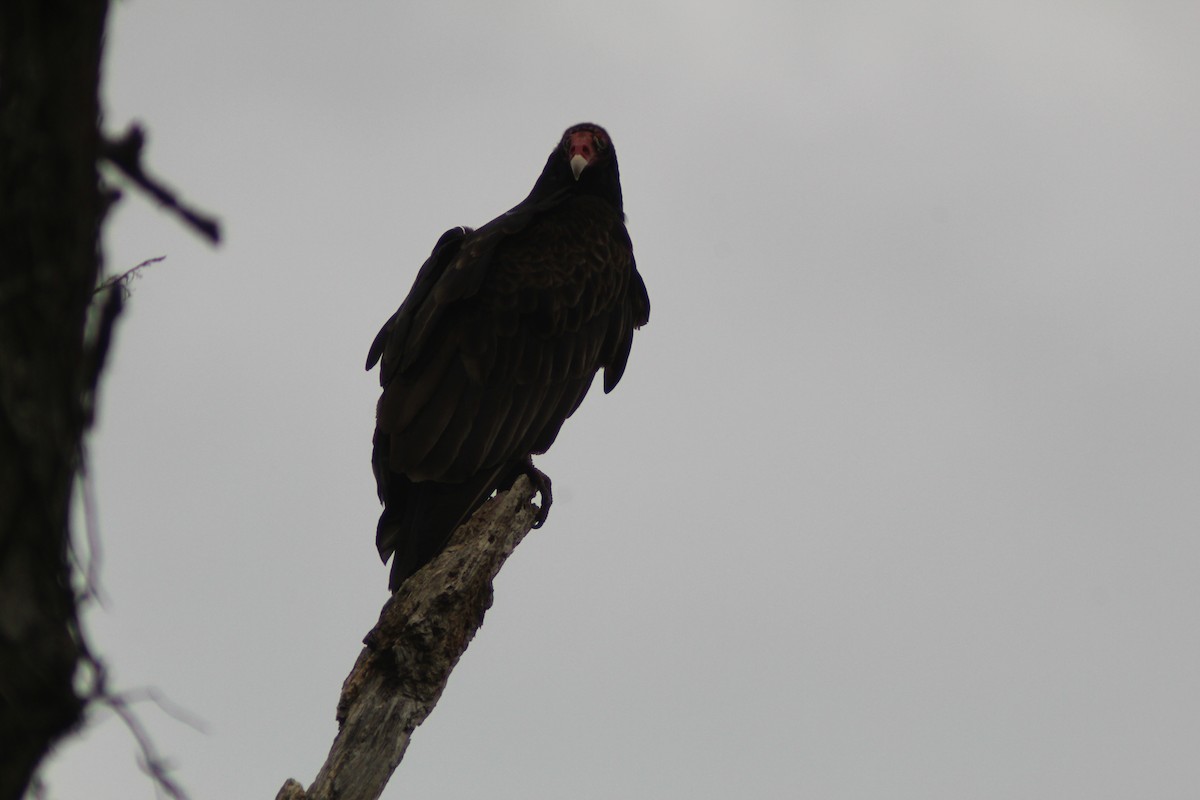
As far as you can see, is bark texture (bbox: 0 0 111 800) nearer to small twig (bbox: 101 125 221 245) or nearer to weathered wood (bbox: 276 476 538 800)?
small twig (bbox: 101 125 221 245)

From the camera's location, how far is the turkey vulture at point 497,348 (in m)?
4.99

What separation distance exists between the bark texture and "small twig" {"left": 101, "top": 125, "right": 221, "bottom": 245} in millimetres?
24

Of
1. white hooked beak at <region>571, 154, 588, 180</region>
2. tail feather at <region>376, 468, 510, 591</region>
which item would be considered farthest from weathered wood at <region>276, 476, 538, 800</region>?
white hooked beak at <region>571, 154, 588, 180</region>

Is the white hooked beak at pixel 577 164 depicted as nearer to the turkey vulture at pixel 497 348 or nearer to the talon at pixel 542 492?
the turkey vulture at pixel 497 348

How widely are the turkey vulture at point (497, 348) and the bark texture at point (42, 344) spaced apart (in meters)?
3.15

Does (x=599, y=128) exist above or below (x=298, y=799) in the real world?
above

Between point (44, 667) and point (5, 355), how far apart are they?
33 cm

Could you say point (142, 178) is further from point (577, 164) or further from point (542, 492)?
point (577, 164)

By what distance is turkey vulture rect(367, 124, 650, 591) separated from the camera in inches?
197

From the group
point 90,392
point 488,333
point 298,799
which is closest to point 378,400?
point 488,333

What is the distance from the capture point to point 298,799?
3195 mm

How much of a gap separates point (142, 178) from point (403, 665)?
2276 millimetres

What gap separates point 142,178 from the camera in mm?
1478

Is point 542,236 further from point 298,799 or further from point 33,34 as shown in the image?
point 33,34
